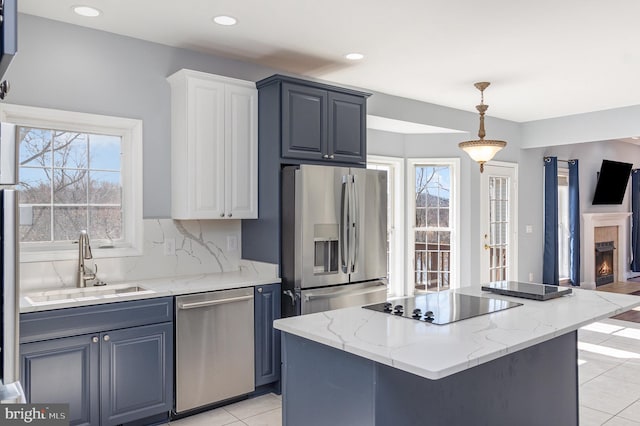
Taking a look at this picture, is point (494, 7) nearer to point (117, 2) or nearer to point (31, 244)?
point (117, 2)

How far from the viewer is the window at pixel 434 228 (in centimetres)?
614

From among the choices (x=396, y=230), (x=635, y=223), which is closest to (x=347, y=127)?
(x=396, y=230)

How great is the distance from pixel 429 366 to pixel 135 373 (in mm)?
2066

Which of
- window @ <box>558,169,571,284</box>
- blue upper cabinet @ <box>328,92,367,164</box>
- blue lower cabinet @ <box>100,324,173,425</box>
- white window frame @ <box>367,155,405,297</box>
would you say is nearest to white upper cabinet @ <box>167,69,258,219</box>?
blue upper cabinet @ <box>328,92,367,164</box>

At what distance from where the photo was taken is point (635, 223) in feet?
30.4

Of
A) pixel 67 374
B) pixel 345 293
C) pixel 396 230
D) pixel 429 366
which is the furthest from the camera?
pixel 396 230

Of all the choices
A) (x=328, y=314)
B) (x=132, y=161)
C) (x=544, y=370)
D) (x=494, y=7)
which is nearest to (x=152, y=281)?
(x=132, y=161)

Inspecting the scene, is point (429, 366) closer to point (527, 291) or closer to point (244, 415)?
point (527, 291)

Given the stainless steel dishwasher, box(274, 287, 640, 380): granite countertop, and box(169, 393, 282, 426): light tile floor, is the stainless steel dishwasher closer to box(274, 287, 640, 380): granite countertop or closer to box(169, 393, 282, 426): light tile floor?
box(169, 393, 282, 426): light tile floor

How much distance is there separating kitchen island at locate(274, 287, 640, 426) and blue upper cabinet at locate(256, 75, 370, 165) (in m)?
1.68

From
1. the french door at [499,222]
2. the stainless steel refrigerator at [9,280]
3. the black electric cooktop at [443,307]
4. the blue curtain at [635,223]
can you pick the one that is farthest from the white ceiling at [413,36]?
the blue curtain at [635,223]

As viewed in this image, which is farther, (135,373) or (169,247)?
(169,247)

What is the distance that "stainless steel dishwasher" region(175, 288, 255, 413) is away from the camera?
10.1ft

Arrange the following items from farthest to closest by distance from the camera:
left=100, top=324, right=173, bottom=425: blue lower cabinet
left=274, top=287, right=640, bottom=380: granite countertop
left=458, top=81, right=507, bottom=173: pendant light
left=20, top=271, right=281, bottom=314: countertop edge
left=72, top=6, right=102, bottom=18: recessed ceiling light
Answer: left=458, top=81, right=507, bottom=173: pendant light
left=72, top=6, right=102, bottom=18: recessed ceiling light
left=100, top=324, right=173, bottom=425: blue lower cabinet
left=20, top=271, right=281, bottom=314: countertop edge
left=274, top=287, right=640, bottom=380: granite countertop
